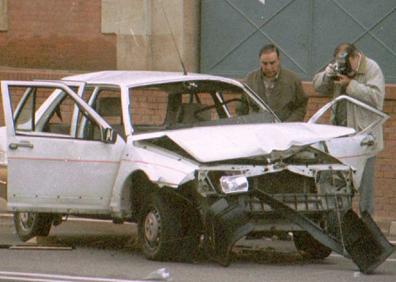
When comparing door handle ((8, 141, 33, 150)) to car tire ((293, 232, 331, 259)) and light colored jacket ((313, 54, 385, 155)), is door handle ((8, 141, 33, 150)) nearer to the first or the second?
car tire ((293, 232, 331, 259))

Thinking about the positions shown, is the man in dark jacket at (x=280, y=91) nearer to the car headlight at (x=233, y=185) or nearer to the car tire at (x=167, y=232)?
the car tire at (x=167, y=232)

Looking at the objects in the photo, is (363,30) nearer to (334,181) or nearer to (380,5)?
(380,5)

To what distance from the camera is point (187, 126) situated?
14.2 meters

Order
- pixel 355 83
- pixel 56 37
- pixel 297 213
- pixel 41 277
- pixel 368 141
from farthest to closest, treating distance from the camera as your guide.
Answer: pixel 56 37
pixel 355 83
pixel 368 141
pixel 297 213
pixel 41 277

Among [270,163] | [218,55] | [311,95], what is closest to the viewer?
[270,163]

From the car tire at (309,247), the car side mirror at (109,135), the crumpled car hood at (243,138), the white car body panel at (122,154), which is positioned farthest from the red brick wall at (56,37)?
the car tire at (309,247)

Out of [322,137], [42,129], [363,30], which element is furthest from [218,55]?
[322,137]

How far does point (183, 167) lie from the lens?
12.8m

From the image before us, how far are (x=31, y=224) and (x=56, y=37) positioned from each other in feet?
19.3

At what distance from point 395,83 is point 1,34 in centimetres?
539

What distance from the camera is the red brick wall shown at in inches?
804

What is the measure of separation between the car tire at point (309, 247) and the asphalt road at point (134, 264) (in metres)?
0.07

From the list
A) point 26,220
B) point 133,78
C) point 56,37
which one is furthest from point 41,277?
point 56,37

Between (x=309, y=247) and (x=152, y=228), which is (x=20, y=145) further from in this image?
(x=309, y=247)
